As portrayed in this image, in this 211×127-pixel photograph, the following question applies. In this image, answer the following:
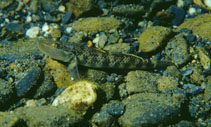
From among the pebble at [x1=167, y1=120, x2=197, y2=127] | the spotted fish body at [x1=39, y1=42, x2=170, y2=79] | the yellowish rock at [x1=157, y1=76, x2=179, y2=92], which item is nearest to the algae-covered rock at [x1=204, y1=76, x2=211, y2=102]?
the yellowish rock at [x1=157, y1=76, x2=179, y2=92]

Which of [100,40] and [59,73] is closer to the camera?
[59,73]

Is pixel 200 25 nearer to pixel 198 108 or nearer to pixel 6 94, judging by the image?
pixel 198 108

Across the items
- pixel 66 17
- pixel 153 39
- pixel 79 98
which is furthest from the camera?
pixel 66 17

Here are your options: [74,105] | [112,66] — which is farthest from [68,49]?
[74,105]

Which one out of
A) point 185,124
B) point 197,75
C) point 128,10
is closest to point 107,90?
point 185,124

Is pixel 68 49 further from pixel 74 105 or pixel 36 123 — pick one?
pixel 36 123

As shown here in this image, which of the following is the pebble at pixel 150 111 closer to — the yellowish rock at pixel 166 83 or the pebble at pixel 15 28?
the yellowish rock at pixel 166 83
